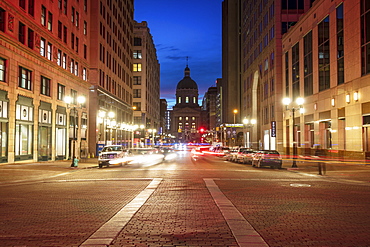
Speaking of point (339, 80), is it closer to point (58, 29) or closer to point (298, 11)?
point (298, 11)

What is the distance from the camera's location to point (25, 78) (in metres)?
33.5

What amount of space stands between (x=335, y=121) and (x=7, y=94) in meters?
29.8

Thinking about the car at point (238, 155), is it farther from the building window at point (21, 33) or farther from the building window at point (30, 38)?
the building window at point (21, 33)

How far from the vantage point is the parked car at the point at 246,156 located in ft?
119

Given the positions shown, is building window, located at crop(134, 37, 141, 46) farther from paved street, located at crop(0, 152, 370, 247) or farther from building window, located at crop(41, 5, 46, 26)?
paved street, located at crop(0, 152, 370, 247)

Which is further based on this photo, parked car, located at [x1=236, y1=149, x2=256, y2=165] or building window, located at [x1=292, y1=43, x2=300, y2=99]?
building window, located at [x1=292, y1=43, x2=300, y2=99]

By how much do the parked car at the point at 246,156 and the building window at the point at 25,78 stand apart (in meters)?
21.1

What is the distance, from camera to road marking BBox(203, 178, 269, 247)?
741cm

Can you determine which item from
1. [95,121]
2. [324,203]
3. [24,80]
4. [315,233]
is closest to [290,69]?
[95,121]

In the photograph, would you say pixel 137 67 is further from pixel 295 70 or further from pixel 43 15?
pixel 43 15

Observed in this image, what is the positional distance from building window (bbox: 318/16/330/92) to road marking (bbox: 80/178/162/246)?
32173mm

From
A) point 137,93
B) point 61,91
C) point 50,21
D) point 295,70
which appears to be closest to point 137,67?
point 137,93

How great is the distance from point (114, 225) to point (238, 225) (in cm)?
292

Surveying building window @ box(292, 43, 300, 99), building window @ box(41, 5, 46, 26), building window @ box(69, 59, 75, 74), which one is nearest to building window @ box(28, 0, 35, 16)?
building window @ box(41, 5, 46, 26)
